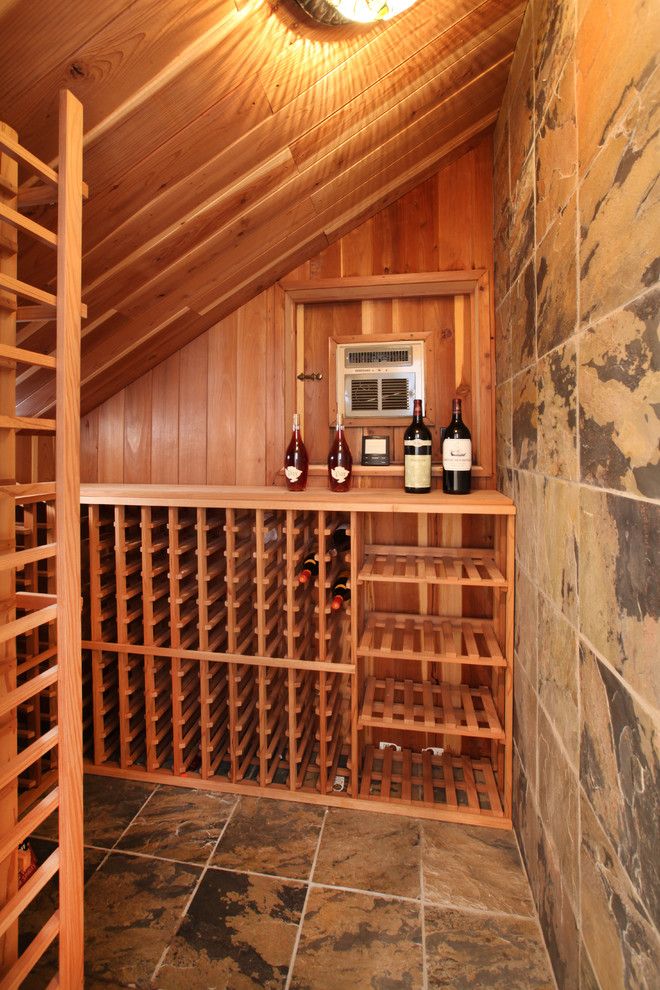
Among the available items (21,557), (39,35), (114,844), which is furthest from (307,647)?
(39,35)

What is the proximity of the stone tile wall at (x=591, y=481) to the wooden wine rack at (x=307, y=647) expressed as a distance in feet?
0.98

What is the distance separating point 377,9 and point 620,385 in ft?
3.07

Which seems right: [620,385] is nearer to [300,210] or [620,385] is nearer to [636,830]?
[636,830]

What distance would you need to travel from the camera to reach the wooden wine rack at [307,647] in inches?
61.2

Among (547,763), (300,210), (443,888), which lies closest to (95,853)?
(443,888)

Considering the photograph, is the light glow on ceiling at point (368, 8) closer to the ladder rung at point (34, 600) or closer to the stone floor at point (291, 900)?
the ladder rung at point (34, 600)

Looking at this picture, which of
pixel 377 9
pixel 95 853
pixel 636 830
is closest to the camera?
pixel 636 830

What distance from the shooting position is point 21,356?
2.43 feet

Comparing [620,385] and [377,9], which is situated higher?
[377,9]

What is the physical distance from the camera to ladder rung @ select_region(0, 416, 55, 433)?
73cm

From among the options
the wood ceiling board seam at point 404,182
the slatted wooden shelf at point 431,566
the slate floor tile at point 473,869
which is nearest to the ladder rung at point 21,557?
the slatted wooden shelf at point 431,566

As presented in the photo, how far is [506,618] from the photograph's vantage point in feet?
4.79

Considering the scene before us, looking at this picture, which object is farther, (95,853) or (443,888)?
(95,853)

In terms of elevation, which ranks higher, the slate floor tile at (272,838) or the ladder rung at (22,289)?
the ladder rung at (22,289)
